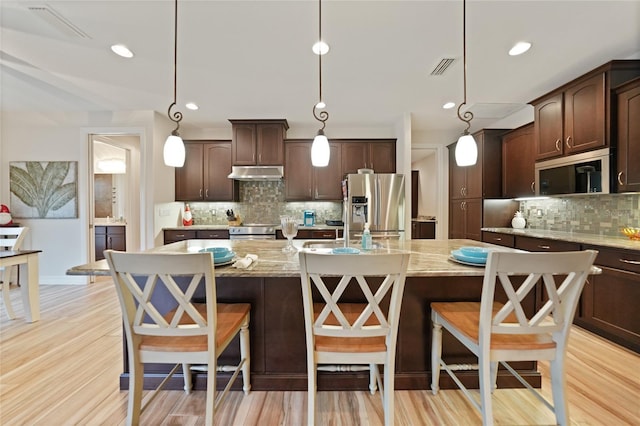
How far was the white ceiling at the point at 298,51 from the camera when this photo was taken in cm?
186

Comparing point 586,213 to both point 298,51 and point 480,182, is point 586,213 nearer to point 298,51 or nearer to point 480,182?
point 480,182

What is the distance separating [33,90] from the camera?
128 inches

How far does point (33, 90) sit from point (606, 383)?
19.8ft

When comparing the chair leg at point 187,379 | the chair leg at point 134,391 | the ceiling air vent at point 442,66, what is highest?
the ceiling air vent at point 442,66

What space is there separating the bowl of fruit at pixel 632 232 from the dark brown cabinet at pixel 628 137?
0.42 metres

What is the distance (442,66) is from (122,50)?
2.86 m

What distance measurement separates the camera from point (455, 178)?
4695 mm

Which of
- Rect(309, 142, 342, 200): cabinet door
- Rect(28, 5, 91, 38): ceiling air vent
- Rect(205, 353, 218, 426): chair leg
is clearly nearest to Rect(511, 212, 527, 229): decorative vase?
Rect(309, 142, 342, 200): cabinet door

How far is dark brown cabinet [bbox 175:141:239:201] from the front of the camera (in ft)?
14.7

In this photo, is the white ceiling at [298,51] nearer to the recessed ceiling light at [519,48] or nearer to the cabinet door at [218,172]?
the recessed ceiling light at [519,48]

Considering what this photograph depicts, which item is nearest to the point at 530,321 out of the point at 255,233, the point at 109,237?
the point at 255,233

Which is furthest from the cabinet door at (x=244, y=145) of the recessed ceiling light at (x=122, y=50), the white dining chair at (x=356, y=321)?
the white dining chair at (x=356, y=321)

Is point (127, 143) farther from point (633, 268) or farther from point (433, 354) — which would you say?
point (633, 268)

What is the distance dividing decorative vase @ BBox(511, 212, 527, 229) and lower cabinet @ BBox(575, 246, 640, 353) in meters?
Result: 1.47
